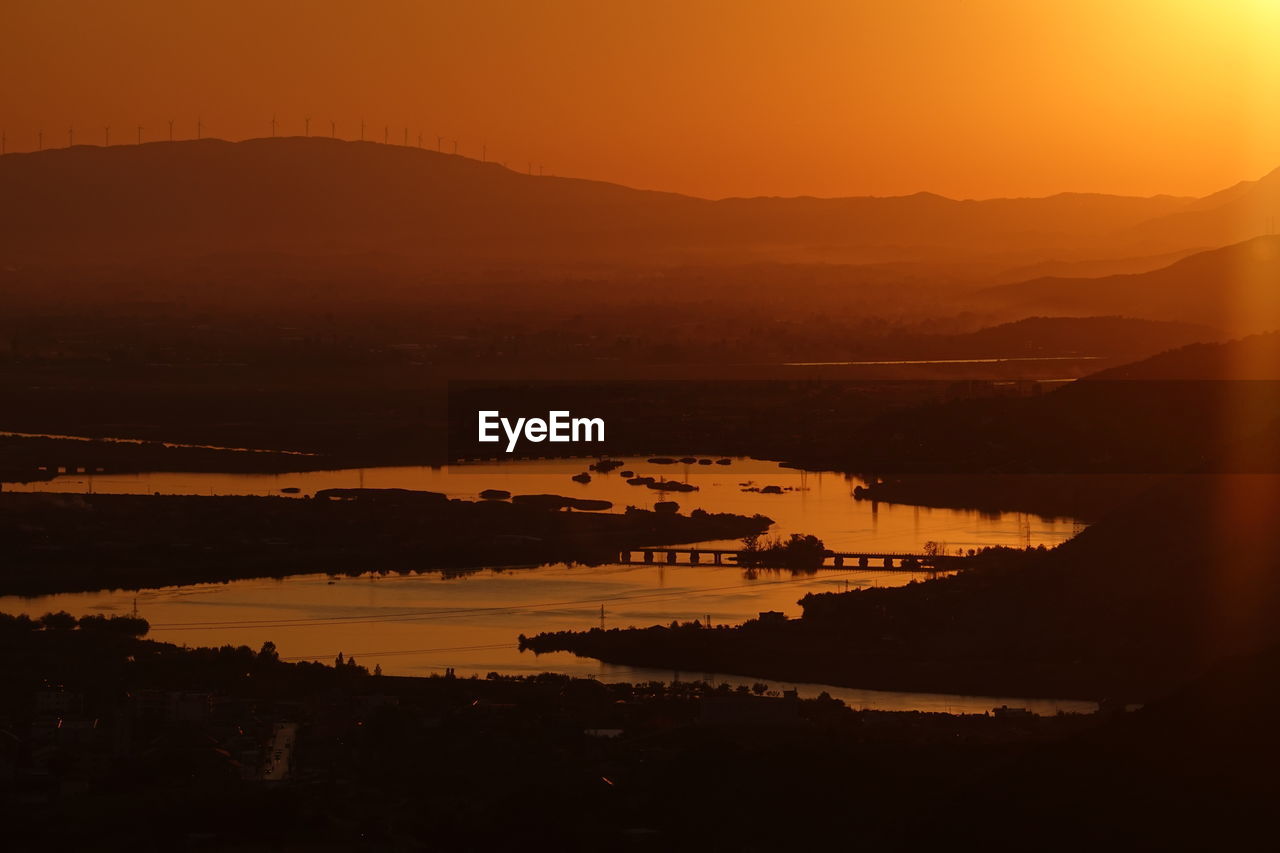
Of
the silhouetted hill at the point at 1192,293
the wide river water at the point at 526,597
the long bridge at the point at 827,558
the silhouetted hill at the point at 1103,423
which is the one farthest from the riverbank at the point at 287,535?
the silhouetted hill at the point at 1192,293

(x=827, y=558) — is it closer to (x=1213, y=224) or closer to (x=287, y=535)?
(x=287, y=535)

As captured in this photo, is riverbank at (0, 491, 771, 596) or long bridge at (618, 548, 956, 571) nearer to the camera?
riverbank at (0, 491, 771, 596)

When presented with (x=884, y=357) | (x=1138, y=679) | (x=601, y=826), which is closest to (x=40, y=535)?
(x=1138, y=679)

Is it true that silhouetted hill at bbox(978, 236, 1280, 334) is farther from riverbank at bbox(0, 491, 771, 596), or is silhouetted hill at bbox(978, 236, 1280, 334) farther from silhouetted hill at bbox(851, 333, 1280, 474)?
riverbank at bbox(0, 491, 771, 596)

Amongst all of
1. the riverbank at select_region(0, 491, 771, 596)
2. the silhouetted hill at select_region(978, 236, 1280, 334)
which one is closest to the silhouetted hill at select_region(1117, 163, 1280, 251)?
the silhouetted hill at select_region(978, 236, 1280, 334)

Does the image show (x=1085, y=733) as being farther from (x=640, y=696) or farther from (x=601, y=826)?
(x=640, y=696)

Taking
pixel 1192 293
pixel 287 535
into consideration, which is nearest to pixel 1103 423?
pixel 287 535
